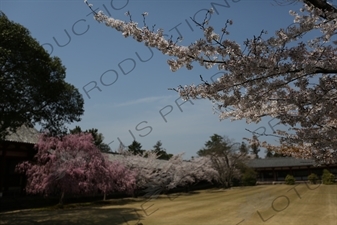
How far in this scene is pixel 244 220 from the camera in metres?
11.1

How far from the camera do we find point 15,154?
17812 mm

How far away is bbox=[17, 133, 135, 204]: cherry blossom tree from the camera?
16.4 meters

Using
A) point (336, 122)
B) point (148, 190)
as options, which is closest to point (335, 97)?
point (336, 122)

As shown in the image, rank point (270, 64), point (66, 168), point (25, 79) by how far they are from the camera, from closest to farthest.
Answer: point (270, 64), point (25, 79), point (66, 168)

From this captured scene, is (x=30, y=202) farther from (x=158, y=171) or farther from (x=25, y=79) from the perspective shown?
(x=158, y=171)

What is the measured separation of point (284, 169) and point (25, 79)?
4045cm

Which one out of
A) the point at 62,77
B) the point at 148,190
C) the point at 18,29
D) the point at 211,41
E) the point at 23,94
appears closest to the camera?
the point at 211,41

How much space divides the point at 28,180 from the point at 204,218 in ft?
36.4

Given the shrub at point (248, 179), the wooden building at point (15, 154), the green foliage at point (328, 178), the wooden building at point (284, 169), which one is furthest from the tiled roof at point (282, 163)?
the wooden building at point (15, 154)

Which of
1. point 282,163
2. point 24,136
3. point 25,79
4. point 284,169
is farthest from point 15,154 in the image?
point 282,163

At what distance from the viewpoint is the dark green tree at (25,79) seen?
1046 centimetres

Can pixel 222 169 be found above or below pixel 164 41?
below

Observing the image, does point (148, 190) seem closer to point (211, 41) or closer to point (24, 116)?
point (24, 116)

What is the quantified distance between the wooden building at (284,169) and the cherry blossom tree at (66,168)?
31.1 meters
